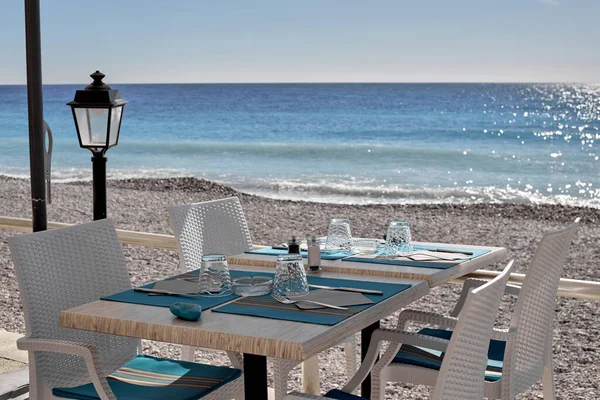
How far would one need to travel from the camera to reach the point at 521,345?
2371mm

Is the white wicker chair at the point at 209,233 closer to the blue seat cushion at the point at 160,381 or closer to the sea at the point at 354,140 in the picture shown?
the blue seat cushion at the point at 160,381

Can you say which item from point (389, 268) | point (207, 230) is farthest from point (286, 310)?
point (207, 230)

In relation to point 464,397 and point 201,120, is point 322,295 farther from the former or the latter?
point 201,120

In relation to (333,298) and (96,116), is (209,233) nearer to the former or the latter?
(96,116)

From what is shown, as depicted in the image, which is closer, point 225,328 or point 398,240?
point 225,328

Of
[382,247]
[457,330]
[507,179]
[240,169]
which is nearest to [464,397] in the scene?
[457,330]

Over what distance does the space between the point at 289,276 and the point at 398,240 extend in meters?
0.73

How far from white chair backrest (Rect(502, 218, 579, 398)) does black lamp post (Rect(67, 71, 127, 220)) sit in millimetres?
1704

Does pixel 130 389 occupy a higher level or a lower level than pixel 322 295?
lower

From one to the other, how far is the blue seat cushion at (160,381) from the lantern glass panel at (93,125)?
1.08m

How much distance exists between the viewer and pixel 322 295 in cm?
215

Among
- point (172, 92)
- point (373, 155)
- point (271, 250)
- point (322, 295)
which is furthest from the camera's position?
point (172, 92)

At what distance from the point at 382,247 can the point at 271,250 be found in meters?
0.40

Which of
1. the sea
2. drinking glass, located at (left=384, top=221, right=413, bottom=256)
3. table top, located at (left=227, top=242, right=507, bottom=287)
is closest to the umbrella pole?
table top, located at (left=227, top=242, right=507, bottom=287)
